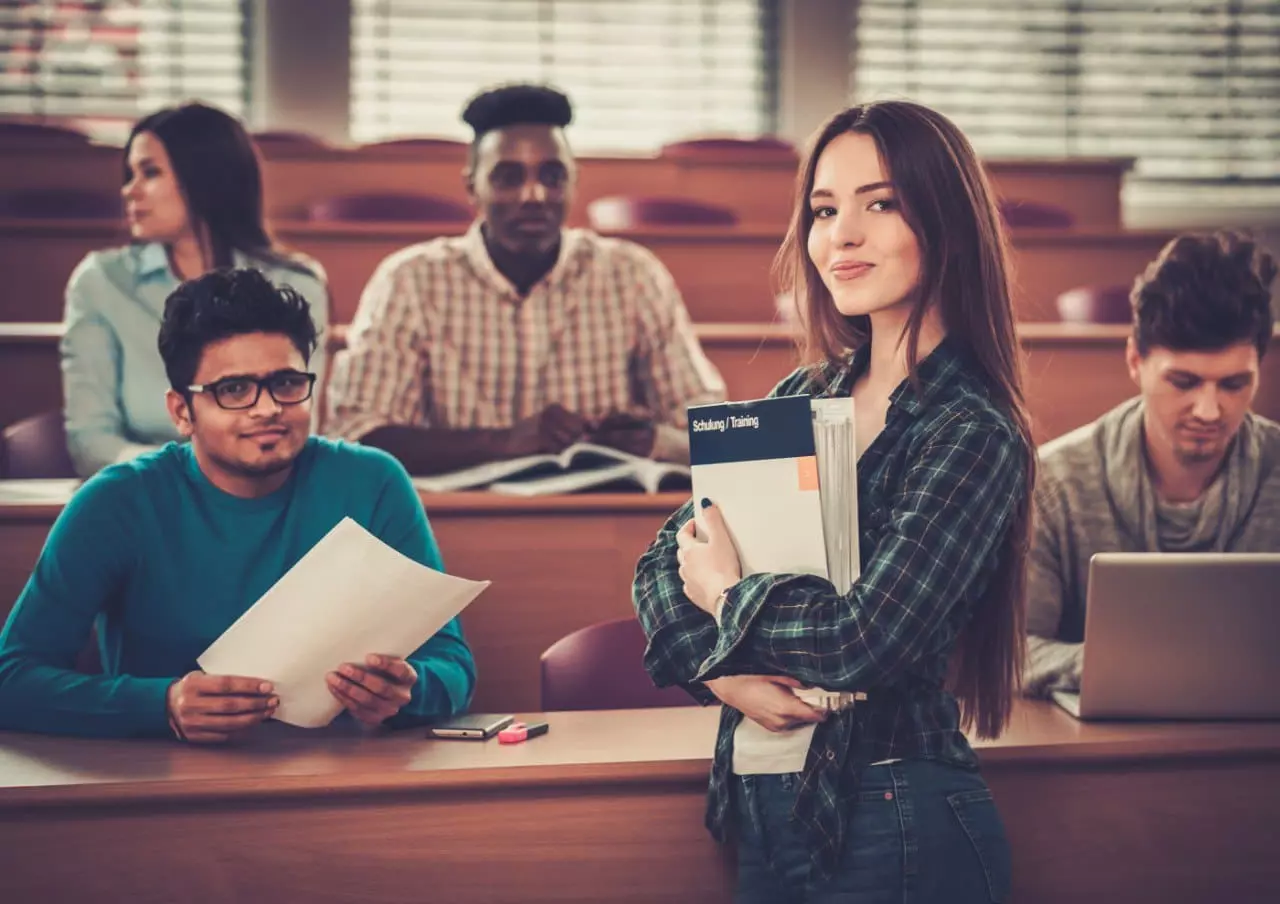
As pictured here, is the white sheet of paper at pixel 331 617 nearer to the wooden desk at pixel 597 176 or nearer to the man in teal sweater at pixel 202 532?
the man in teal sweater at pixel 202 532

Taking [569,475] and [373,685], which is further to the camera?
[569,475]

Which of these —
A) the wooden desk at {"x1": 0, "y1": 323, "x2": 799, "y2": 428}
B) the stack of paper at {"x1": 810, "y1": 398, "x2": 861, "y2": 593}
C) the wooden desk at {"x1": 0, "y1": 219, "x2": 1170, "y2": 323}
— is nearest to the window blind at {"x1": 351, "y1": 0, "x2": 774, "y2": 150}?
the wooden desk at {"x1": 0, "y1": 219, "x2": 1170, "y2": 323}

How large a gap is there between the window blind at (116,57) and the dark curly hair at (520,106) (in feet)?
9.44

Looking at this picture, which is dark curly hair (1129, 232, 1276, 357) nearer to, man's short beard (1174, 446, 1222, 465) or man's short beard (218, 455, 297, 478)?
man's short beard (1174, 446, 1222, 465)

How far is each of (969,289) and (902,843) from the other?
19.4 inches

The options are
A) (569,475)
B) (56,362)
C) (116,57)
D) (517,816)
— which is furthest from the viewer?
(116,57)

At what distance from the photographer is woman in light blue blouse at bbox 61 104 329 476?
2.62 meters

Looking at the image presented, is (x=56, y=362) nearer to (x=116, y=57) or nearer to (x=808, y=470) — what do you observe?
(x=808, y=470)

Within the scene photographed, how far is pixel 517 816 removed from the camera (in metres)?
1.40

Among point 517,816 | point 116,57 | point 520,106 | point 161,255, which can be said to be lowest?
point 517,816

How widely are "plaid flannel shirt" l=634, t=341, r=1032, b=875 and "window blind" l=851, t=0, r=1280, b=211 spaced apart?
16.0 ft

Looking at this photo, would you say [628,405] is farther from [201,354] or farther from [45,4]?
[45,4]

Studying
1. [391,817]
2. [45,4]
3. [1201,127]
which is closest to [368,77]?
[45,4]

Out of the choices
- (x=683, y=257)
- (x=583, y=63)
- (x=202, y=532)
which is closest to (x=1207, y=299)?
(x=202, y=532)
